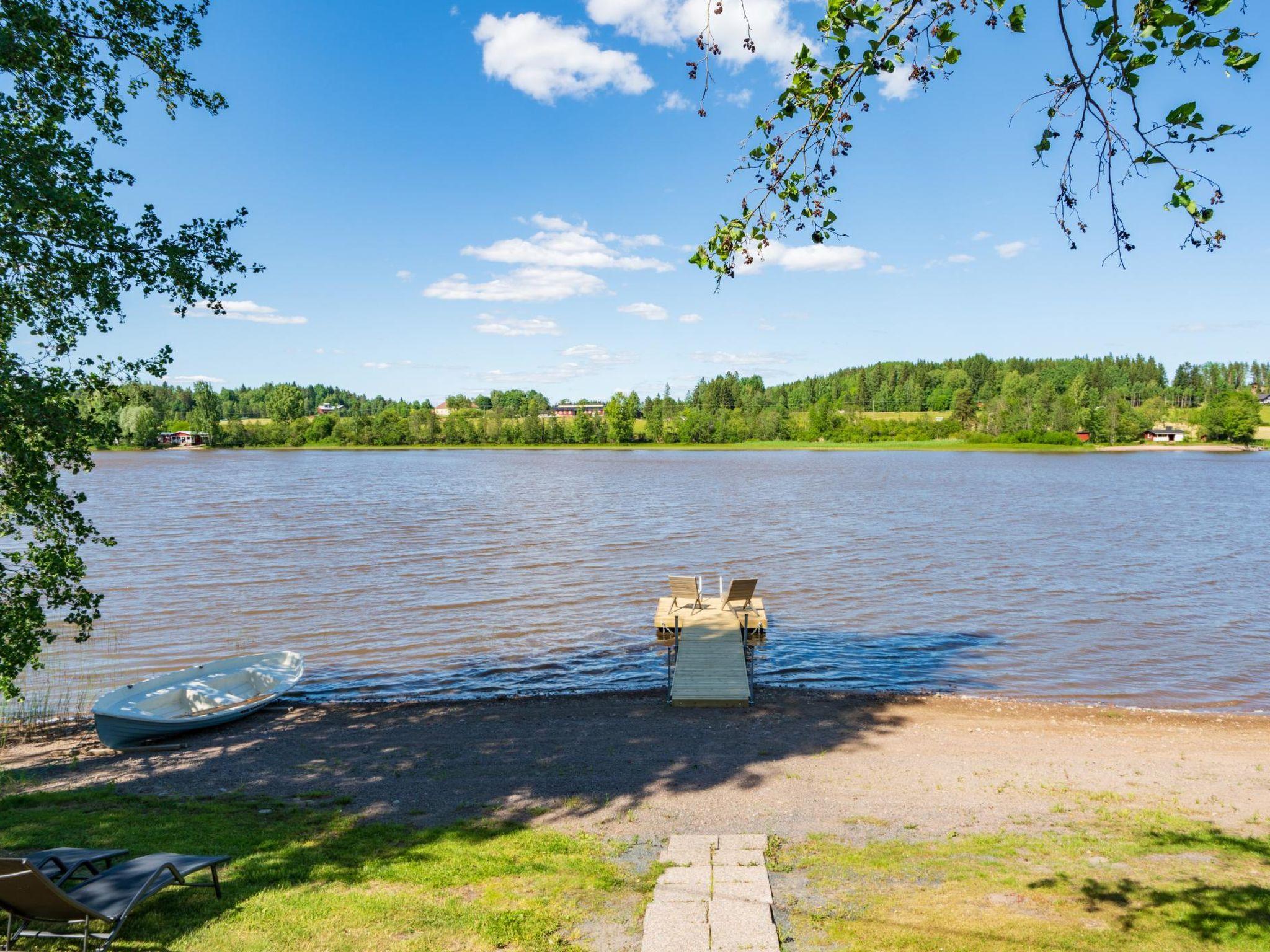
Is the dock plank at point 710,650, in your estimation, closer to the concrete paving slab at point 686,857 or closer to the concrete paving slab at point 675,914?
the concrete paving slab at point 686,857

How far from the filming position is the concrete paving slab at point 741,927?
537cm

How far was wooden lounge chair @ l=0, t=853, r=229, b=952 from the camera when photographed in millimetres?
5020

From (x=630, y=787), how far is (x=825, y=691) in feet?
22.0

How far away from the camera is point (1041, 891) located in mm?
6465

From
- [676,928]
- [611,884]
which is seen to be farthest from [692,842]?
[676,928]

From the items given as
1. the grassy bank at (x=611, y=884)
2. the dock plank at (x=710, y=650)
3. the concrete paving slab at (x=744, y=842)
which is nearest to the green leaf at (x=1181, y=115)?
the grassy bank at (x=611, y=884)

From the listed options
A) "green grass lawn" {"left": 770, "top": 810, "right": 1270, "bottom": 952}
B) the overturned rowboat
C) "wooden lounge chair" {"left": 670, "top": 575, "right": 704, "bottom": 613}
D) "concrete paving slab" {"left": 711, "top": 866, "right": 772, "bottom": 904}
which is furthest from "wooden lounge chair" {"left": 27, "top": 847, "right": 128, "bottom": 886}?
"wooden lounge chair" {"left": 670, "top": 575, "right": 704, "bottom": 613}

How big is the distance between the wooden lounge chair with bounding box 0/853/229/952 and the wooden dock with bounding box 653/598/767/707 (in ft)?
29.3

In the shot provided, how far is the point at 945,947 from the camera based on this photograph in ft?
18.1

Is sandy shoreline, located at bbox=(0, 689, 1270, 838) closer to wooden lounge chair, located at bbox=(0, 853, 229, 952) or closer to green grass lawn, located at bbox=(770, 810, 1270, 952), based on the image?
green grass lawn, located at bbox=(770, 810, 1270, 952)

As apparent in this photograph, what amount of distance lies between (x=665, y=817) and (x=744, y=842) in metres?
1.38

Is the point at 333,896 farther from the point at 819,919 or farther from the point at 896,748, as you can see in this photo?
the point at 896,748

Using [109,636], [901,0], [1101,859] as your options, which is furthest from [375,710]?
[901,0]

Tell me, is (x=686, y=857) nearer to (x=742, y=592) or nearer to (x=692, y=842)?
(x=692, y=842)
